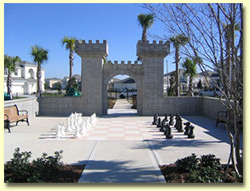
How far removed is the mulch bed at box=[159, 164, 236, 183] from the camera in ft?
15.2

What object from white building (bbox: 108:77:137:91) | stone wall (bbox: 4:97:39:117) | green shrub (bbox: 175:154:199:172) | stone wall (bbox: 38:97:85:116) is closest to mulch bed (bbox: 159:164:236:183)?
green shrub (bbox: 175:154:199:172)

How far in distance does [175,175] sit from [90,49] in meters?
12.6

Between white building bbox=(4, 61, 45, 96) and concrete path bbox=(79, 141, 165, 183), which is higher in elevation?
white building bbox=(4, 61, 45, 96)

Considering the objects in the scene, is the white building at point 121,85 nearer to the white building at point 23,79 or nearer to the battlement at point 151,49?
the white building at point 23,79

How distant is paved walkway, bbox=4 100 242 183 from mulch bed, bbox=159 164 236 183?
138 mm

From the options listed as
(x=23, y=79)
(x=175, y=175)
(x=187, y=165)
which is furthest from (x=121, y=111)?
(x=23, y=79)

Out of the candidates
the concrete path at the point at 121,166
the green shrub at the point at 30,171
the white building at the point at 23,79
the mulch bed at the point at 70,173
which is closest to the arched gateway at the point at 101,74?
the concrete path at the point at 121,166

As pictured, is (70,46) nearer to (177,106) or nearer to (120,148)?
(177,106)

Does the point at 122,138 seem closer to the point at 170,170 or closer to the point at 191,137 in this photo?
the point at 191,137

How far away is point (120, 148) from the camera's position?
755 centimetres

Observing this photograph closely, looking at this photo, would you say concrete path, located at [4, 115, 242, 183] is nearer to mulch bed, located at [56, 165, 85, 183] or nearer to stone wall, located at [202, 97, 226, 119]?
mulch bed, located at [56, 165, 85, 183]

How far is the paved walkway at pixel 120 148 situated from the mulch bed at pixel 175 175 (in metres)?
0.14

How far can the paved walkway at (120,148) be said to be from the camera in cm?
532

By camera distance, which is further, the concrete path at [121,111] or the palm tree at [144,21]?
the palm tree at [144,21]
